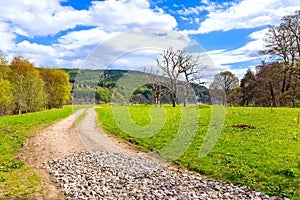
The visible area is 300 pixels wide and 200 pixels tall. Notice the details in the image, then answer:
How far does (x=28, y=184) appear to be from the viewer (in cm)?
1258

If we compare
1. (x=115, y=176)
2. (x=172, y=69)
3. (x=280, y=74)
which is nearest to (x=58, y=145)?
(x=115, y=176)

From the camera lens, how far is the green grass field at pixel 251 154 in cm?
1215

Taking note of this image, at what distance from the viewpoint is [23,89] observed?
200ft

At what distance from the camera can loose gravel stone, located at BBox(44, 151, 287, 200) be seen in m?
11.5

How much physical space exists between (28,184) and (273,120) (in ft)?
70.7

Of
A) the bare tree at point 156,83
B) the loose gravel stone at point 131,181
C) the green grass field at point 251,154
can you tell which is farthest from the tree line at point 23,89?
the loose gravel stone at point 131,181

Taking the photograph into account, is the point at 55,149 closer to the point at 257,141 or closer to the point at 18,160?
the point at 18,160

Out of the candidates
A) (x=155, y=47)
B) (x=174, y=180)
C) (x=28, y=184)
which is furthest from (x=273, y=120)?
(x=28, y=184)

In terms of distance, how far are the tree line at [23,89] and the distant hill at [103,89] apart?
16311mm

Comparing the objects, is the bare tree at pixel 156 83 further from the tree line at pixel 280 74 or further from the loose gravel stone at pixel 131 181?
the loose gravel stone at pixel 131 181

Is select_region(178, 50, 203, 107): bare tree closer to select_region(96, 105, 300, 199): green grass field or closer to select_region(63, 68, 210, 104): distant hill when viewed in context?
select_region(63, 68, 210, 104): distant hill

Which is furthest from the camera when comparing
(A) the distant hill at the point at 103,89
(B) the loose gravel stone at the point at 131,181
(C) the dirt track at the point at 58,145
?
(A) the distant hill at the point at 103,89

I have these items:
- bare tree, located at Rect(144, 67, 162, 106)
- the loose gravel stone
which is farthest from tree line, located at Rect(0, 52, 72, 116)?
the loose gravel stone

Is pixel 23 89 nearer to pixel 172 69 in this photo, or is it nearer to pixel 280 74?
A: pixel 172 69
